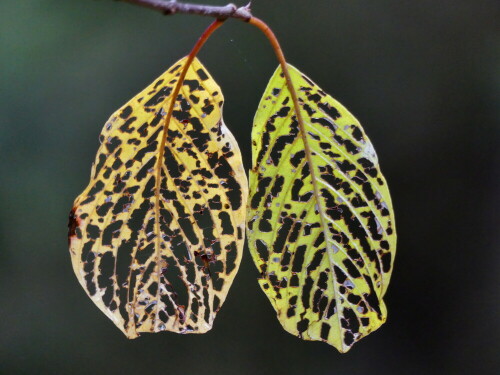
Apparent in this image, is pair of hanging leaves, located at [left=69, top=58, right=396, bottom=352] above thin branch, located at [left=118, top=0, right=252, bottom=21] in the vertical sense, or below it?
below

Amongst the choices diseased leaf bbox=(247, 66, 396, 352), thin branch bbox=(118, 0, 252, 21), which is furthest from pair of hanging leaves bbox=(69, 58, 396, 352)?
thin branch bbox=(118, 0, 252, 21)

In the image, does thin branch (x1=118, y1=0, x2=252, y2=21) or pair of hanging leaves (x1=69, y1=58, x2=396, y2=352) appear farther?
pair of hanging leaves (x1=69, y1=58, x2=396, y2=352)

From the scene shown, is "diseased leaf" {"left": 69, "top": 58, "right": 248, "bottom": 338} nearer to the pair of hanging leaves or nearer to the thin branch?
the pair of hanging leaves

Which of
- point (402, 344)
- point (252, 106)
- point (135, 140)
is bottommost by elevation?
point (402, 344)

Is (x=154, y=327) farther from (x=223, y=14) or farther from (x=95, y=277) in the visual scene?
(x=223, y=14)

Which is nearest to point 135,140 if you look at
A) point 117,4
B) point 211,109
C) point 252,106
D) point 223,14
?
point 211,109

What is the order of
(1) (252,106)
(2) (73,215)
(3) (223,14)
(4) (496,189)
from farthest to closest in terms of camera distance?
(4) (496,189) < (1) (252,106) < (2) (73,215) < (3) (223,14)
